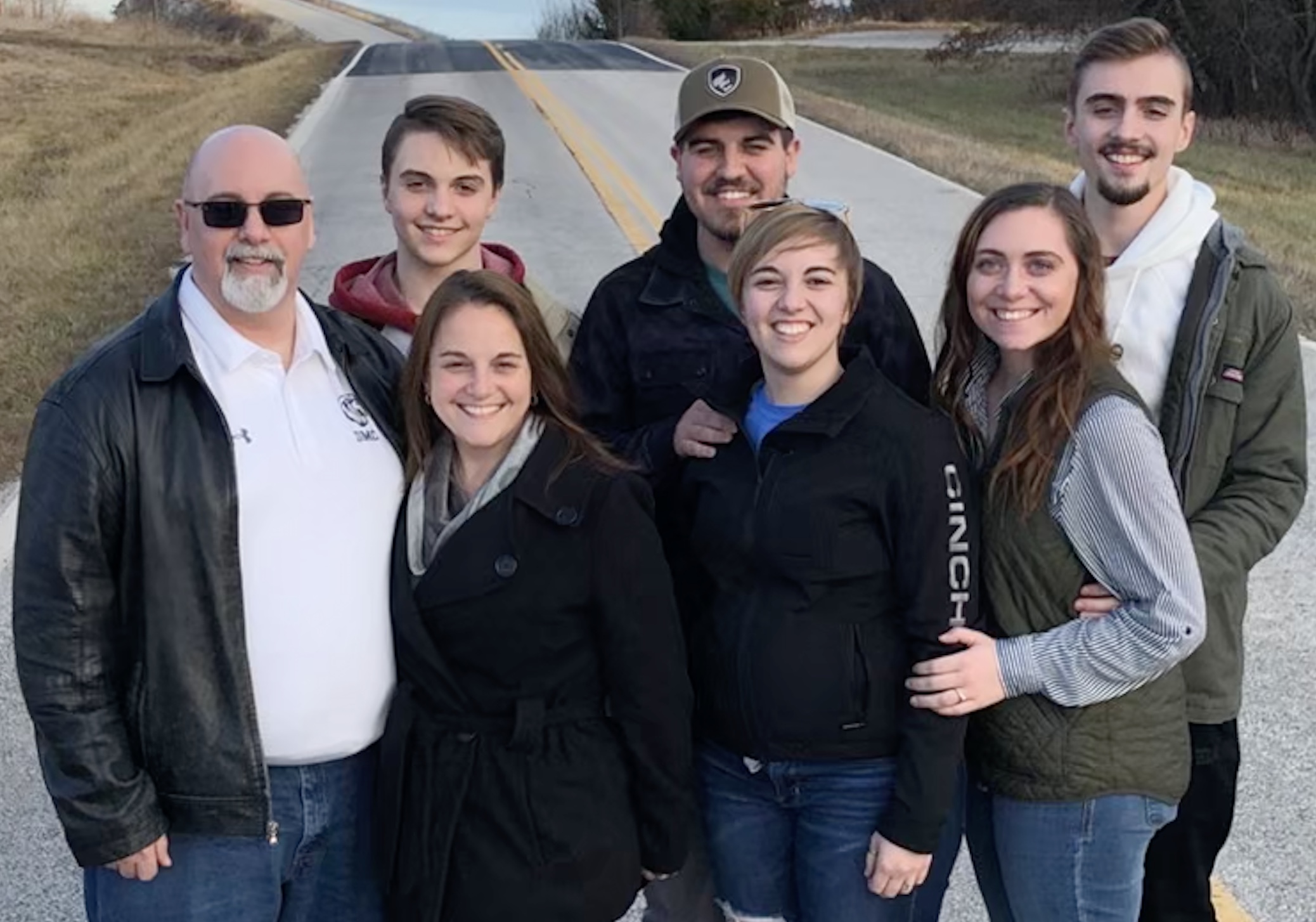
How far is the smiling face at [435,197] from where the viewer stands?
3.34 metres

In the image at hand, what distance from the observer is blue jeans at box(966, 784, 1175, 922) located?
8.61 feet

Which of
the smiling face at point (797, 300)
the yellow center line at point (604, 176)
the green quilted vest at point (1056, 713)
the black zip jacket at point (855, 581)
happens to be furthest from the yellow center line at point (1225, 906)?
the yellow center line at point (604, 176)

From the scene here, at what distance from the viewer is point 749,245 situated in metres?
2.64

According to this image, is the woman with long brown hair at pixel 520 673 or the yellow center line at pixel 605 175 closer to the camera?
the woman with long brown hair at pixel 520 673

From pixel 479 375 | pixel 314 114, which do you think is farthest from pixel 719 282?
pixel 314 114

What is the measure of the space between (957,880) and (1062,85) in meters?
27.6

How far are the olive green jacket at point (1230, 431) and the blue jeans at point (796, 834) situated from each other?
2.44 feet

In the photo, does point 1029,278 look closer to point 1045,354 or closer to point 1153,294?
point 1045,354

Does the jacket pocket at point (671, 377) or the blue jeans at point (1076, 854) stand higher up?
the jacket pocket at point (671, 377)

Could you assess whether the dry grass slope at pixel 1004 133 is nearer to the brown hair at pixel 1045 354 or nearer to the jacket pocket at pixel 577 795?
the brown hair at pixel 1045 354

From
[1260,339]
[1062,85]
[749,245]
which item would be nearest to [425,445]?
[749,245]

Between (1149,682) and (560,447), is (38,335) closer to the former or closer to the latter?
(560,447)

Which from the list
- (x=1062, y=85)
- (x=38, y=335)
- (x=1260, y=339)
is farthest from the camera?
(x=1062, y=85)

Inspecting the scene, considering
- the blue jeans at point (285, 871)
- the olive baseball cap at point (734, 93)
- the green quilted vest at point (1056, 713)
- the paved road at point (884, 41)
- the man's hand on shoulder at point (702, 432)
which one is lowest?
the blue jeans at point (285, 871)
